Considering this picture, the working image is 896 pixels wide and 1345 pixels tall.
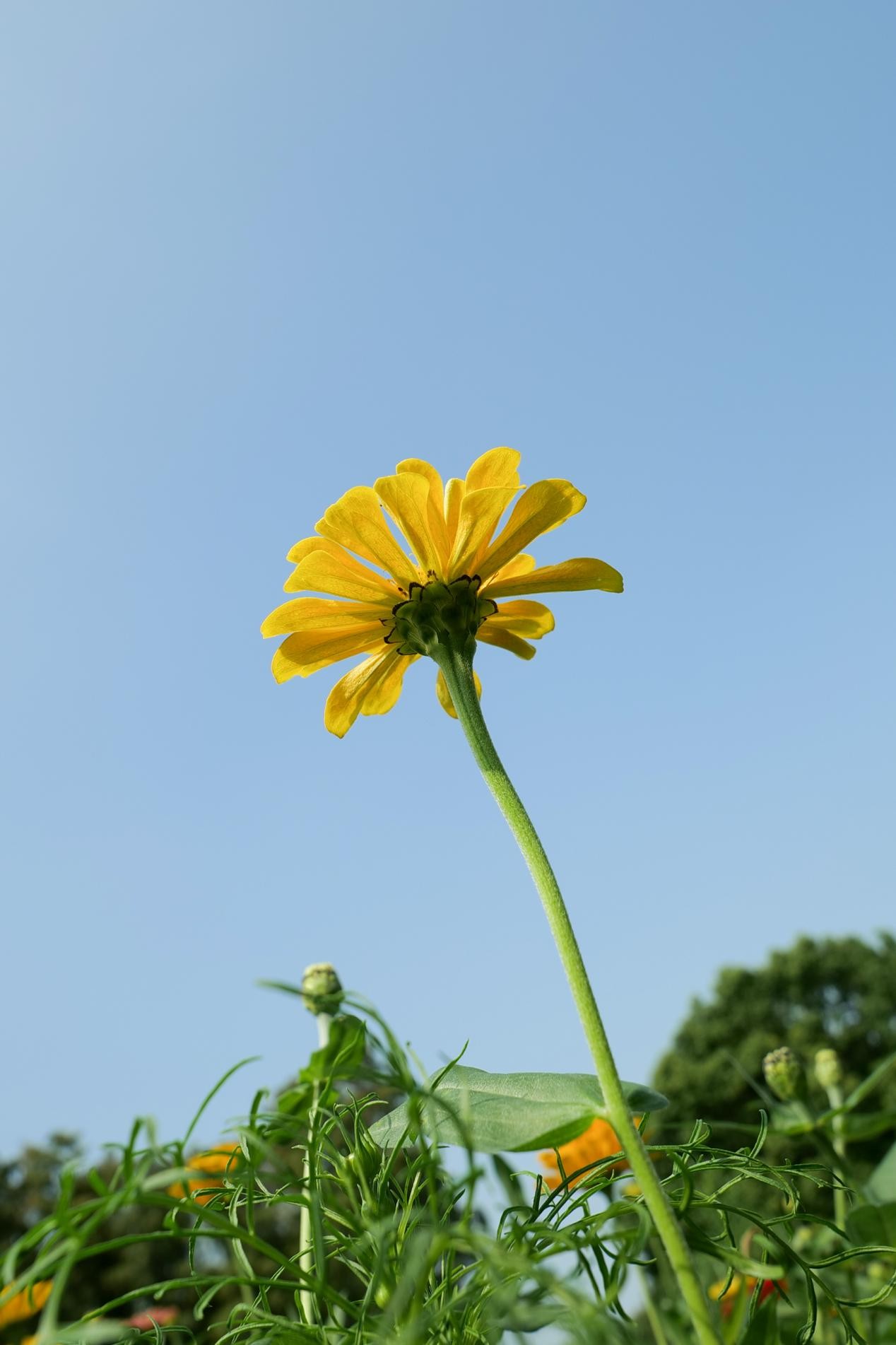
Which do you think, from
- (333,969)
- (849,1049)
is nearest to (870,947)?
(849,1049)

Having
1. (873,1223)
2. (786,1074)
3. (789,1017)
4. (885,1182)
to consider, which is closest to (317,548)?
(873,1223)

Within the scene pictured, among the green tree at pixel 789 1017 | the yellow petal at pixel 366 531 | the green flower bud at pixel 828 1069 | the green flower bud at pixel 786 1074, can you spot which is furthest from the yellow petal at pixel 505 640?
the green tree at pixel 789 1017

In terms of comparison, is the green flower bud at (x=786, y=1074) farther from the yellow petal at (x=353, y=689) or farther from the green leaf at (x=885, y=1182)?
the yellow petal at (x=353, y=689)

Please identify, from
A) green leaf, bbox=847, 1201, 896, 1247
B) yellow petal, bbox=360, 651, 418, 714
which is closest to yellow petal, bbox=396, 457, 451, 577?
yellow petal, bbox=360, 651, 418, 714

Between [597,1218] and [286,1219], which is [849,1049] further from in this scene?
[597,1218]

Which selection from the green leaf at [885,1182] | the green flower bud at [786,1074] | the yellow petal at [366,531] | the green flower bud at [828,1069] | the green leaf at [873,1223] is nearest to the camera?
the yellow petal at [366,531]
